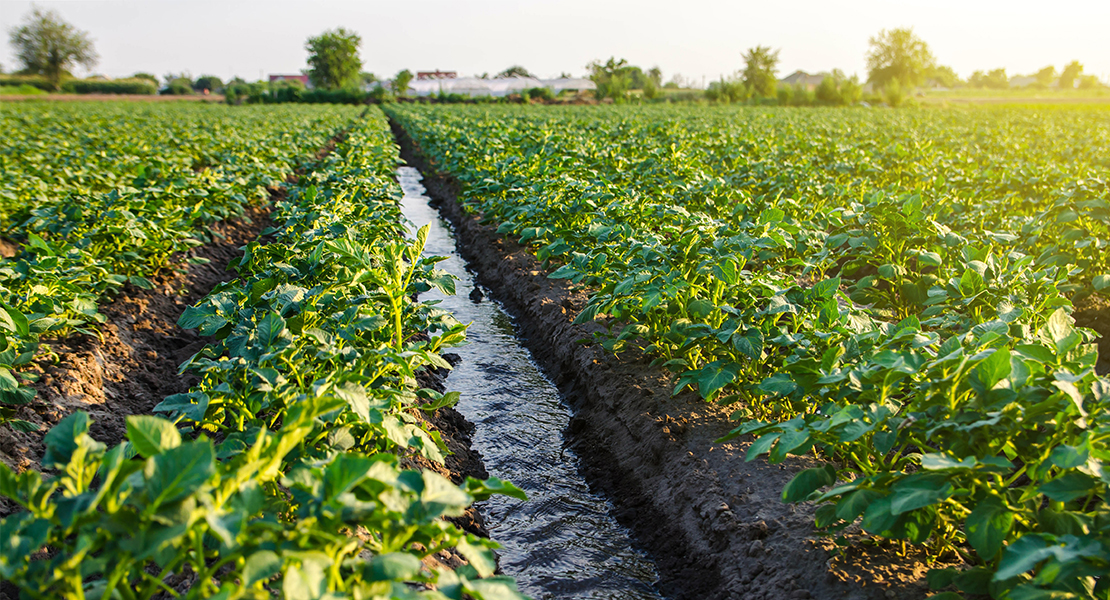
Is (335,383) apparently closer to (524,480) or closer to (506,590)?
(506,590)

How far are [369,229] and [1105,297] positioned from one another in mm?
5841

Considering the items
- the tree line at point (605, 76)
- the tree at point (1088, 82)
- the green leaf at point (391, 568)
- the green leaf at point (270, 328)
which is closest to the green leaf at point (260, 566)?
the green leaf at point (391, 568)

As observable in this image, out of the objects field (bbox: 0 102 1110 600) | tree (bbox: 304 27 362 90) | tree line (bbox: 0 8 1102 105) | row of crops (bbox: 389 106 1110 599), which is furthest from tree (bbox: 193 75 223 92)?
row of crops (bbox: 389 106 1110 599)

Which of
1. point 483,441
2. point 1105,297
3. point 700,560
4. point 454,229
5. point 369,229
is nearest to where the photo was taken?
point 700,560

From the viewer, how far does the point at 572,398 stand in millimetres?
4664

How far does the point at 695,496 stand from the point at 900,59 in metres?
89.4

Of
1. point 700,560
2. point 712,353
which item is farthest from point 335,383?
point 712,353

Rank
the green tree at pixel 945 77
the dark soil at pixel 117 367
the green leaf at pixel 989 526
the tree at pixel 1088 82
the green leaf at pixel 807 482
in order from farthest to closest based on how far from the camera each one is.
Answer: the green tree at pixel 945 77 → the tree at pixel 1088 82 → the dark soil at pixel 117 367 → the green leaf at pixel 807 482 → the green leaf at pixel 989 526

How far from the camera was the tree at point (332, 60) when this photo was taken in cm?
7012

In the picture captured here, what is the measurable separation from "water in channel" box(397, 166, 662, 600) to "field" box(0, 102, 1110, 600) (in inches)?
7.0

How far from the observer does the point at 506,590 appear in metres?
1.57

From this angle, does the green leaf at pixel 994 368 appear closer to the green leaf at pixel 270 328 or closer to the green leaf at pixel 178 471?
the green leaf at pixel 178 471

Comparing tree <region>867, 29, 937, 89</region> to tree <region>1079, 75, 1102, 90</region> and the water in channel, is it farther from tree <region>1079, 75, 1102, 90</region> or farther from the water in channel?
the water in channel

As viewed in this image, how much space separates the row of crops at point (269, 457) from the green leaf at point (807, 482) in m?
0.99
